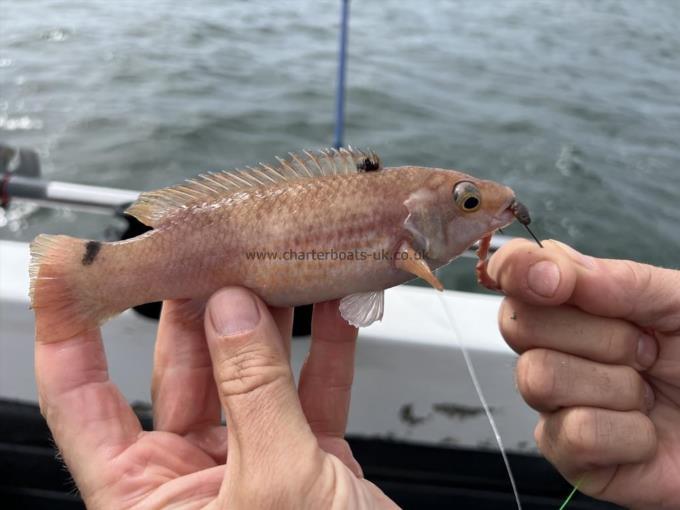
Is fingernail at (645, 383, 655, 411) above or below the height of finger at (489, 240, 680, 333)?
below

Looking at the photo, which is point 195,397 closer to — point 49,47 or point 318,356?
point 318,356

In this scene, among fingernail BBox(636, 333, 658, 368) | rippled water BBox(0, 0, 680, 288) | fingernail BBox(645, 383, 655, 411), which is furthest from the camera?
rippled water BBox(0, 0, 680, 288)

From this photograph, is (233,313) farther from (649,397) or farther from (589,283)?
(649,397)

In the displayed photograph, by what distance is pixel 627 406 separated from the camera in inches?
90.8

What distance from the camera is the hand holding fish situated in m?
2.20

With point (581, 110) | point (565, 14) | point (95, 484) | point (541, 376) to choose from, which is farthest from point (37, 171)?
point (565, 14)

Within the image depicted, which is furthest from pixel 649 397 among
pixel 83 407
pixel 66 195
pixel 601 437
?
pixel 66 195

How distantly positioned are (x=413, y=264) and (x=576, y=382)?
2.75 ft

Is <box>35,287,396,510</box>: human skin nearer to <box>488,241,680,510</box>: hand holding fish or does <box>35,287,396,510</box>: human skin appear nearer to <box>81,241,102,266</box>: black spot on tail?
<box>81,241,102,266</box>: black spot on tail

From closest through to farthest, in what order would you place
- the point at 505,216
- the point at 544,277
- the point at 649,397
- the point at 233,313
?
the point at 233,313, the point at 544,277, the point at 505,216, the point at 649,397

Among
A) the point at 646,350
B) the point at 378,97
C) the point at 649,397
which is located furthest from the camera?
the point at 378,97

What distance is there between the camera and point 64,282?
213 cm

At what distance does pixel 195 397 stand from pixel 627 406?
1.83m

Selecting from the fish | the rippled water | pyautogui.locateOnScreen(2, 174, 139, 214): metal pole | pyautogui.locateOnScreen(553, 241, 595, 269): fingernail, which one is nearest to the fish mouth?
the fish
